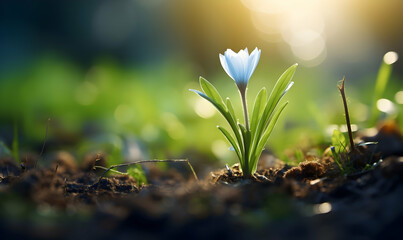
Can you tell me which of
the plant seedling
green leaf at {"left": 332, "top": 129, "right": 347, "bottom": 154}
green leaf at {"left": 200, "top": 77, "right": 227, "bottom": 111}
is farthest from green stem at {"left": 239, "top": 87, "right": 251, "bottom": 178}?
green leaf at {"left": 332, "top": 129, "right": 347, "bottom": 154}

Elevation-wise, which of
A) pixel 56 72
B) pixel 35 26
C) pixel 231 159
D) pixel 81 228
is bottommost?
pixel 81 228

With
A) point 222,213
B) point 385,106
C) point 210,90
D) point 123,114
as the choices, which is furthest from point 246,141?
point 123,114

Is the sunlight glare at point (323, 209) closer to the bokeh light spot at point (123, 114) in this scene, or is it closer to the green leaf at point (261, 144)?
the green leaf at point (261, 144)

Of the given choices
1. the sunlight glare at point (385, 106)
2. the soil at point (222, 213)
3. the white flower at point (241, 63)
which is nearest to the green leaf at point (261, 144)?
the white flower at point (241, 63)

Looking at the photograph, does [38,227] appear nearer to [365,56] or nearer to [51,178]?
[51,178]

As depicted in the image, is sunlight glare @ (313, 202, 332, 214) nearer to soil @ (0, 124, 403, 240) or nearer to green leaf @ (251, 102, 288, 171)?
soil @ (0, 124, 403, 240)

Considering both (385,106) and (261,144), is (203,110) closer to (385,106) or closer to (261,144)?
(385,106)

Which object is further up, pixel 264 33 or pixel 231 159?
pixel 264 33

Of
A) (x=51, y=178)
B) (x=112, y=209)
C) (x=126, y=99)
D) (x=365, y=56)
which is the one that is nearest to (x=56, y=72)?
(x=126, y=99)
